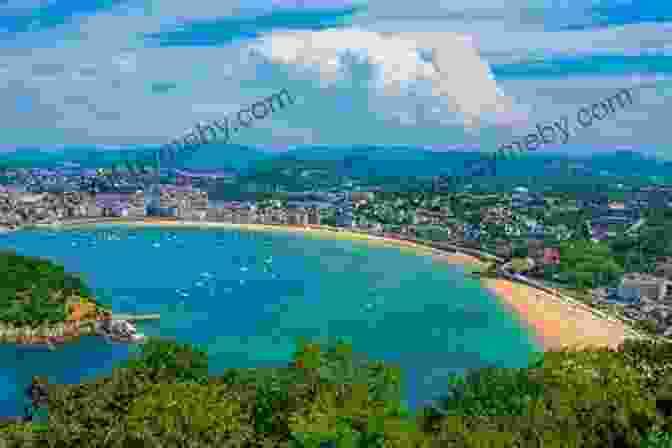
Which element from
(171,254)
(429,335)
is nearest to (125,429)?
(429,335)

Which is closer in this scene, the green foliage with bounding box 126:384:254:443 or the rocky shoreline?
the green foliage with bounding box 126:384:254:443

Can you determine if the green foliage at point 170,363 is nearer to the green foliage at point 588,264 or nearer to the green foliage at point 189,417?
the green foliage at point 189,417

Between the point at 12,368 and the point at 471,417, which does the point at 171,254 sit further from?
the point at 471,417

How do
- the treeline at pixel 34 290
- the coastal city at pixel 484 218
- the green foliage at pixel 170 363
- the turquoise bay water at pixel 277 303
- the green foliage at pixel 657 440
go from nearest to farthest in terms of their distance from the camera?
the green foliage at pixel 657 440 < the green foliage at pixel 170 363 < the turquoise bay water at pixel 277 303 < the treeline at pixel 34 290 < the coastal city at pixel 484 218

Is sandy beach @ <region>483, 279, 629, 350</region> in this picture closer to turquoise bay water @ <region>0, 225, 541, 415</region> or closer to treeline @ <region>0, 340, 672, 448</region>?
turquoise bay water @ <region>0, 225, 541, 415</region>

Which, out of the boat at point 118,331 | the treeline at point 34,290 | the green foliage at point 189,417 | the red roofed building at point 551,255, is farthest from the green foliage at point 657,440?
the red roofed building at point 551,255

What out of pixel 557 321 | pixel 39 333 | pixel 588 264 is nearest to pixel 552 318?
pixel 557 321

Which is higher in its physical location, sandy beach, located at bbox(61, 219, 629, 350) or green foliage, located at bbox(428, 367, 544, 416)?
green foliage, located at bbox(428, 367, 544, 416)

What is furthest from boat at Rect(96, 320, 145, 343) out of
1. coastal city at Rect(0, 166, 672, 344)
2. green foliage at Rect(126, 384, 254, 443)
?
coastal city at Rect(0, 166, 672, 344)
